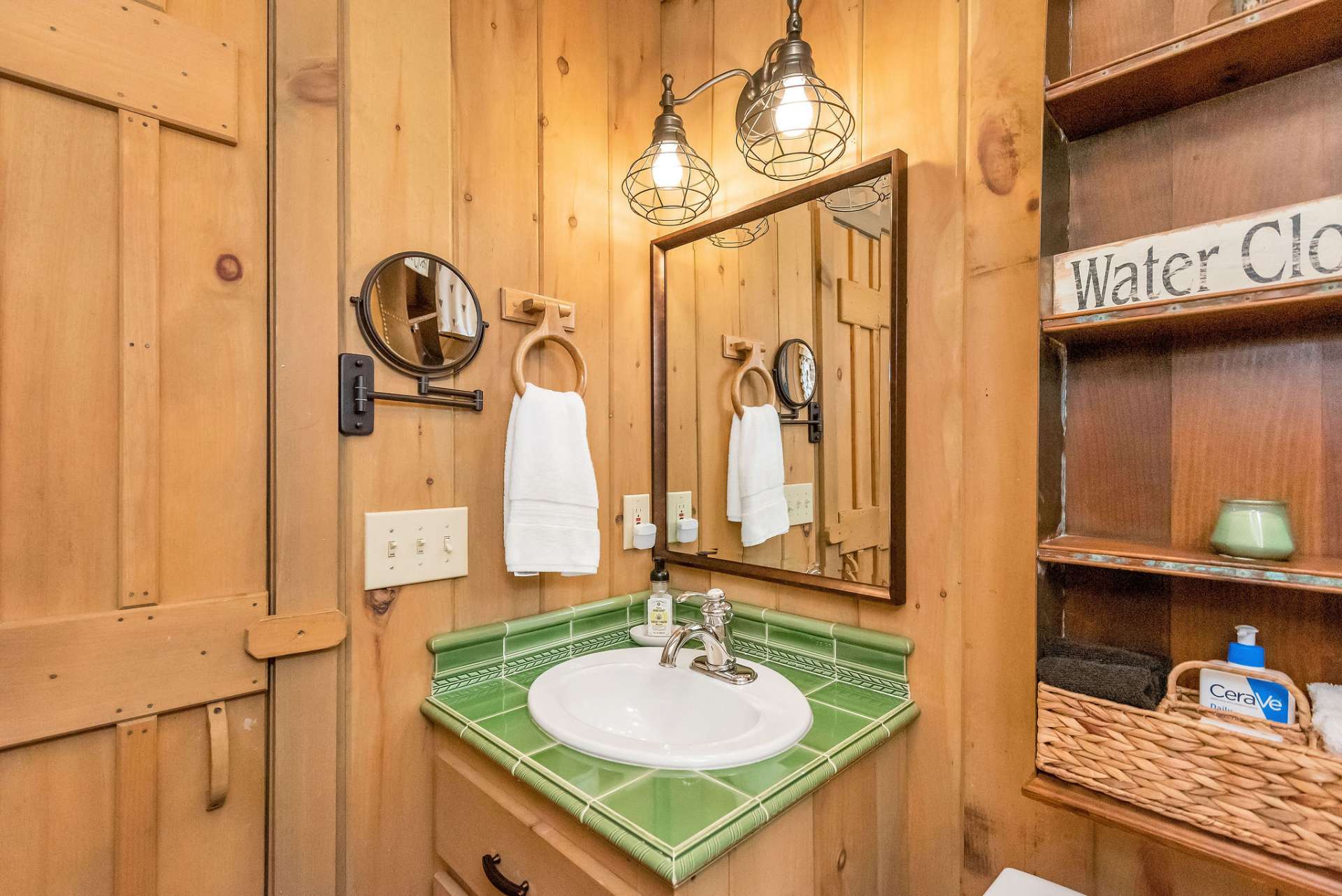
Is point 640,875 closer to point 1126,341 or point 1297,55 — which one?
point 1126,341

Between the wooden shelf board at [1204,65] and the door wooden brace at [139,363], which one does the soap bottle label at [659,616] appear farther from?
the wooden shelf board at [1204,65]

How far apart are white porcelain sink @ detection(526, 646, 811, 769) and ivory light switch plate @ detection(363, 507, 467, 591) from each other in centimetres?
28

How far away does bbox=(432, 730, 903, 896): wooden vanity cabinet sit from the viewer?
717 mm

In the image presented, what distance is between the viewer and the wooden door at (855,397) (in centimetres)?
107

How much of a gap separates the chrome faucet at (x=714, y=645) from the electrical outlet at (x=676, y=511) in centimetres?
33

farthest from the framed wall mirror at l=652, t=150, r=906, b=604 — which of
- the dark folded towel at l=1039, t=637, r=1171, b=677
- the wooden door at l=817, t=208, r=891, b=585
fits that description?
the dark folded towel at l=1039, t=637, r=1171, b=677

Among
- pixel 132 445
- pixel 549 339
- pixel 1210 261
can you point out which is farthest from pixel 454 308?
pixel 1210 261

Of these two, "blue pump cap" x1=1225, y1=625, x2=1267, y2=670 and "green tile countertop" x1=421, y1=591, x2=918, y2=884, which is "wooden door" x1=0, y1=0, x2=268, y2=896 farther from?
"blue pump cap" x1=1225, y1=625, x2=1267, y2=670

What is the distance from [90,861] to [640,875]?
75cm

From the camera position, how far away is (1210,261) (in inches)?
26.5

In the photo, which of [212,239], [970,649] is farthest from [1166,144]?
[212,239]

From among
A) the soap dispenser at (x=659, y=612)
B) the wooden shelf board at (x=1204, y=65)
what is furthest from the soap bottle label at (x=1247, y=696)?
the soap dispenser at (x=659, y=612)

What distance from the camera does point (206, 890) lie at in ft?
2.86

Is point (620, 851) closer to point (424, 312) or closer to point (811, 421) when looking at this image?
point (811, 421)
